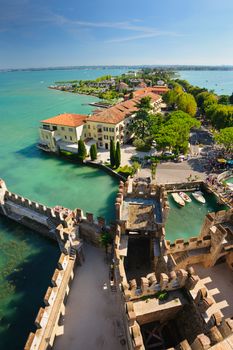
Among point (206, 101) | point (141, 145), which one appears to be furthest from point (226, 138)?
point (206, 101)

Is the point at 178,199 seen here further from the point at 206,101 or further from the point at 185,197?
the point at 206,101

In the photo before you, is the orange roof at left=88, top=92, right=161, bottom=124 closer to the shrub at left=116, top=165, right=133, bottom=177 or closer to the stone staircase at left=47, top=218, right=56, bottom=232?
the shrub at left=116, top=165, right=133, bottom=177

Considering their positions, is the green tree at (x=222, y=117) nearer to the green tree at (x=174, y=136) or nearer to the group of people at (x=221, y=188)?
the green tree at (x=174, y=136)

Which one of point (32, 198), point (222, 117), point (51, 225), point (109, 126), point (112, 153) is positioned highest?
point (222, 117)

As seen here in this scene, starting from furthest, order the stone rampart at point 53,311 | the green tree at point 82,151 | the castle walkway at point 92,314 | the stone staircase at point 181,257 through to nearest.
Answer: the green tree at point 82,151
the stone staircase at point 181,257
the castle walkway at point 92,314
the stone rampart at point 53,311

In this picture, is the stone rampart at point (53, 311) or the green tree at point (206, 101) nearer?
the stone rampart at point (53, 311)

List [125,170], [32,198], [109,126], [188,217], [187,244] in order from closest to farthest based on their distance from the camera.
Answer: [187,244]
[188,217]
[32,198]
[125,170]
[109,126]

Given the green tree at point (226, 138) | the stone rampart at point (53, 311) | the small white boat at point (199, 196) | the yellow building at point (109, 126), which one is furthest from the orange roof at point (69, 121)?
the stone rampart at point (53, 311)
